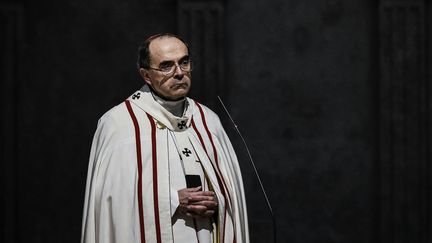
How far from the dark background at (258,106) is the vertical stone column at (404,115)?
0.08 ft

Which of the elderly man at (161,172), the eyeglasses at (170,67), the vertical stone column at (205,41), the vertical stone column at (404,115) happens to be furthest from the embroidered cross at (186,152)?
the vertical stone column at (404,115)

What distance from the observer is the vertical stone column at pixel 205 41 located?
7.41 meters

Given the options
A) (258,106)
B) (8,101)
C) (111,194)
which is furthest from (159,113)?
(8,101)

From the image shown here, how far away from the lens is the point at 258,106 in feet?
24.7

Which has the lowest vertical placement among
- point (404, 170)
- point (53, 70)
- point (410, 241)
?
point (410, 241)

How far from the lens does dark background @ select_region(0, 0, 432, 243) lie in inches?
295

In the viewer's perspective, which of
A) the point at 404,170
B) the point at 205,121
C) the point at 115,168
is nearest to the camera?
the point at 115,168

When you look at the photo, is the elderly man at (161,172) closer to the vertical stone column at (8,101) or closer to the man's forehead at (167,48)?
the man's forehead at (167,48)

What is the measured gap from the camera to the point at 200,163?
4.86 meters

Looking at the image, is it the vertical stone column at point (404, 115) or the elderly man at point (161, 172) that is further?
the vertical stone column at point (404, 115)

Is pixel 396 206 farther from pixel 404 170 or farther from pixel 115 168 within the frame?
pixel 115 168

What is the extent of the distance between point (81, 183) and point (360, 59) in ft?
6.67

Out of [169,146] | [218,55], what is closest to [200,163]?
[169,146]

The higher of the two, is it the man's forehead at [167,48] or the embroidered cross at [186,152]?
the man's forehead at [167,48]
